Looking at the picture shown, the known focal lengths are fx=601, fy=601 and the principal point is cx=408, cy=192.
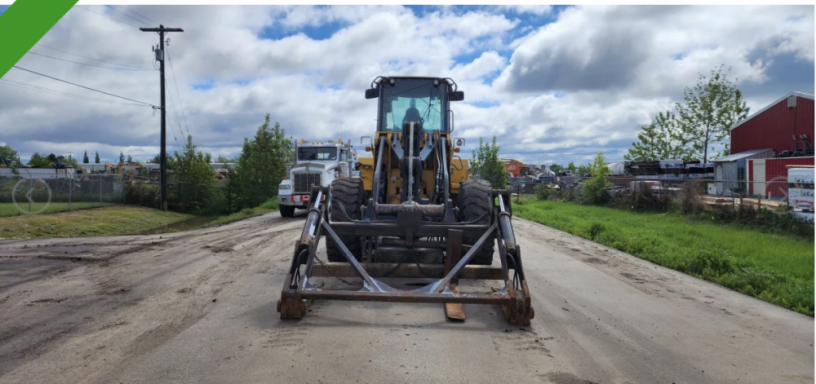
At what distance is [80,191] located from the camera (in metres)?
29.3

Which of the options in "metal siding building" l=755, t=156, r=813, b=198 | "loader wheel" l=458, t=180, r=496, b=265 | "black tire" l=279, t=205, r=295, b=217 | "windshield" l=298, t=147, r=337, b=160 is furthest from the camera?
"metal siding building" l=755, t=156, r=813, b=198

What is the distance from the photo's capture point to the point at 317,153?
26172 mm

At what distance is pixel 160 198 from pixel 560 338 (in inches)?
1277

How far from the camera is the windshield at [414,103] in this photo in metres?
11.0

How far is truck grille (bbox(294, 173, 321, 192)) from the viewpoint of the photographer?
2486cm

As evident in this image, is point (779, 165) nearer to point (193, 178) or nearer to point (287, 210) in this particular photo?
point (287, 210)

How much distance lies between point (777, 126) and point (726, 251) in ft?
99.2

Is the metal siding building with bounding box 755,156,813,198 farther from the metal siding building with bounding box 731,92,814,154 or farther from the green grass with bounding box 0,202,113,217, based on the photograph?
the green grass with bounding box 0,202,113,217

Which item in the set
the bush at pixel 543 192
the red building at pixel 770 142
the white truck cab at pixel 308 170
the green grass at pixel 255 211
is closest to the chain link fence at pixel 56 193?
the green grass at pixel 255 211

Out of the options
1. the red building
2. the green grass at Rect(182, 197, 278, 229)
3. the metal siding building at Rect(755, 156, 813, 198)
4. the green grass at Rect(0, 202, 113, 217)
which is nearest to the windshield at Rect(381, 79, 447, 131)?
the green grass at Rect(0, 202, 113, 217)

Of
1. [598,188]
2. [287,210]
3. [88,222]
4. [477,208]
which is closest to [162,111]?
[88,222]

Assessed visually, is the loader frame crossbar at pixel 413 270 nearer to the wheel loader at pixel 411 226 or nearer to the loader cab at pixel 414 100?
the wheel loader at pixel 411 226

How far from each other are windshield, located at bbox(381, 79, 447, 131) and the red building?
25330 mm

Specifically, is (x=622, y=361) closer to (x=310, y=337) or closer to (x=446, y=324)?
(x=446, y=324)
